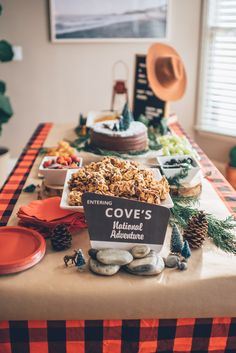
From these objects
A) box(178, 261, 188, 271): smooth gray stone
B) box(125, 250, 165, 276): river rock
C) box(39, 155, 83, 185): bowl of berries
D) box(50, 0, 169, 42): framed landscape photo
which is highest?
box(50, 0, 169, 42): framed landscape photo

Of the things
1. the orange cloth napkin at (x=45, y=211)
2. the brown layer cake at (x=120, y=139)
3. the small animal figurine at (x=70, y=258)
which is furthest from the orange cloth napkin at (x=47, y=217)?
the brown layer cake at (x=120, y=139)

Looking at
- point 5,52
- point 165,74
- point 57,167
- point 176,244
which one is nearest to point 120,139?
point 57,167

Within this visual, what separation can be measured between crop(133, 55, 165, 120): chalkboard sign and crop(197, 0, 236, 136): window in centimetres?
101

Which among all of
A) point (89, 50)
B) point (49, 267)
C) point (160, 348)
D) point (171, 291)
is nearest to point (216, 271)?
point (171, 291)

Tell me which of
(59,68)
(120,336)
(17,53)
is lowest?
(120,336)

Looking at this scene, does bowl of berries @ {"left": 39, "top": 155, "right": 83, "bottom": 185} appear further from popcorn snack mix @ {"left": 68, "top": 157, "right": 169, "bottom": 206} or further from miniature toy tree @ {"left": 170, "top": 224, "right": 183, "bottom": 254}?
miniature toy tree @ {"left": 170, "top": 224, "right": 183, "bottom": 254}

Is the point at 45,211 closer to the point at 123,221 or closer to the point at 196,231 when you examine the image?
the point at 123,221

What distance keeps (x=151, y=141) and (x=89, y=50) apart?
1.73 metres

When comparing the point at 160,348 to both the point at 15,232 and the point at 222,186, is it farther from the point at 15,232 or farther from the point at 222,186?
the point at 222,186

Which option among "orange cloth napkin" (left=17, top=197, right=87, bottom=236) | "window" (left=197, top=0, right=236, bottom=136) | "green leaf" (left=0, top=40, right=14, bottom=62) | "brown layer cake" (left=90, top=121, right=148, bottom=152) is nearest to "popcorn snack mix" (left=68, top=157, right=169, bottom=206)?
"orange cloth napkin" (left=17, top=197, right=87, bottom=236)

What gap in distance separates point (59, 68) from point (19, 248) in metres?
2.80

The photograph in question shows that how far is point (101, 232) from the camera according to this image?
1230 millimetres

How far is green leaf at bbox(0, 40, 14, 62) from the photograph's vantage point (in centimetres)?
346

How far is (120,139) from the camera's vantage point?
217 cm
